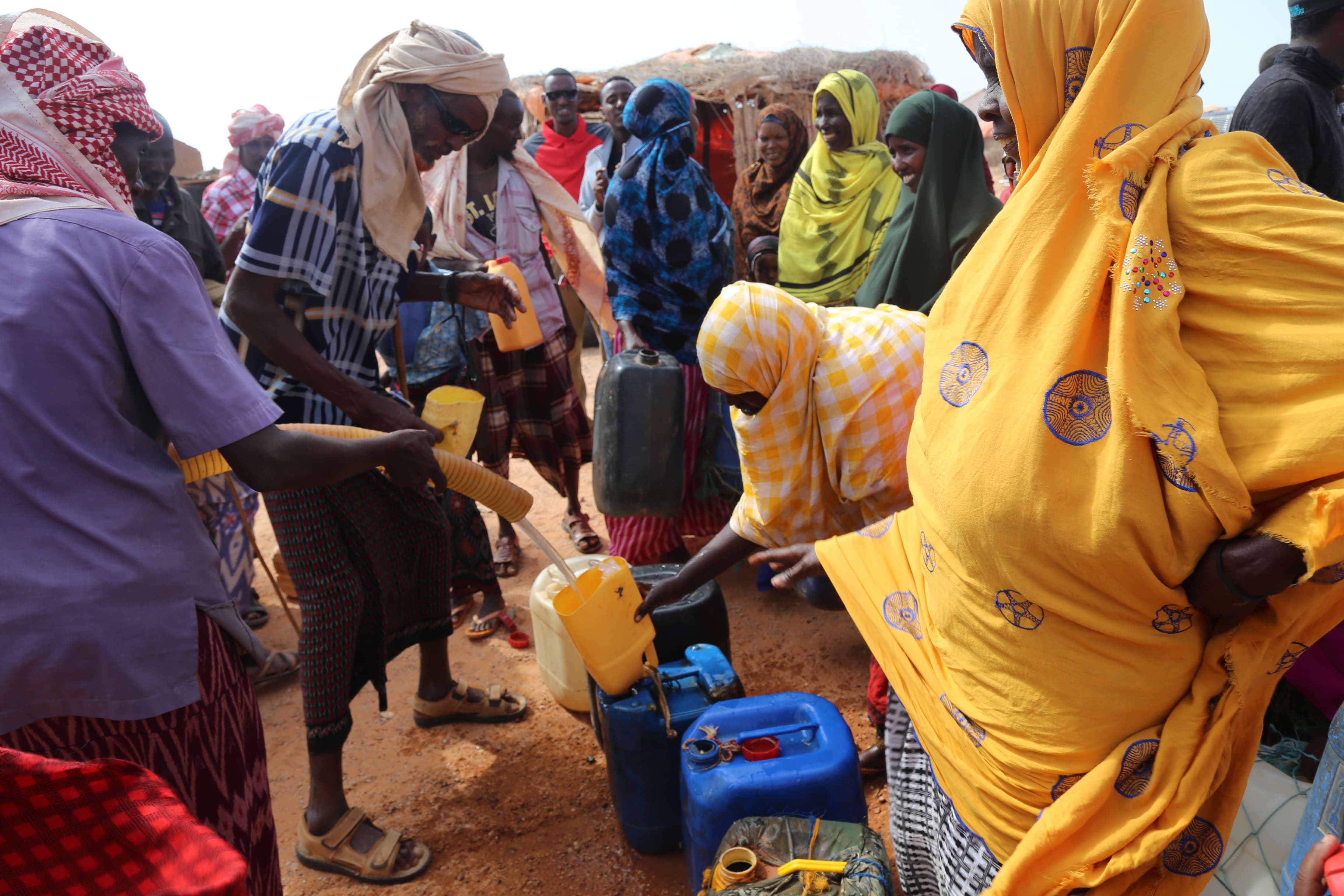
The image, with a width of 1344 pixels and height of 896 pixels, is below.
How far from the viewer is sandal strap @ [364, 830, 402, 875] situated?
2.46m

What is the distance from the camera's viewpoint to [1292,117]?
2.77 m

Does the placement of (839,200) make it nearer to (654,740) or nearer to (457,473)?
(457,473)

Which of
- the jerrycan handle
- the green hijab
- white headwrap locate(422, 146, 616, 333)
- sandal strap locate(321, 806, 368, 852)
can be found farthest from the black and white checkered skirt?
white headwrap locate(422, 146, 616, 333)

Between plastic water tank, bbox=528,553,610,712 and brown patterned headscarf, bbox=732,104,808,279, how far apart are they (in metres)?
3.24

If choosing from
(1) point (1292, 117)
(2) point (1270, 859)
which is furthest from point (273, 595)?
(1) point (1292, 117)

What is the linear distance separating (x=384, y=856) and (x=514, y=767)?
567 mm

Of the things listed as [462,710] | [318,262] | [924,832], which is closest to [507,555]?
[462,710]

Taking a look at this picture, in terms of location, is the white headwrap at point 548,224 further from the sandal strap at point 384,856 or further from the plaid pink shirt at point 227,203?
the sandal strap at point 384,856

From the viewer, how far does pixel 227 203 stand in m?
6.01

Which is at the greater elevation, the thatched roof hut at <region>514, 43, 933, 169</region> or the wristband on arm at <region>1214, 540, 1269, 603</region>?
the thatched roof hut at <region>514, 43, 933, 169</region>

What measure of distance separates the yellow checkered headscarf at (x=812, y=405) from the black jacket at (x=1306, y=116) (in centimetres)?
162

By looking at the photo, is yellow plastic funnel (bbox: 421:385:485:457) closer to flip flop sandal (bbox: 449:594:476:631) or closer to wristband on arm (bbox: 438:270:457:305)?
wristband on arm (bbox: 438:270:457:305)

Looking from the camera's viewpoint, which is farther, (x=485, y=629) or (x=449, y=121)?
(x=485, y=629)

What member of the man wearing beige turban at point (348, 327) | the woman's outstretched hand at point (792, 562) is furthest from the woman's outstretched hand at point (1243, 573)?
the man wearing beige turban at point (348, 327)
